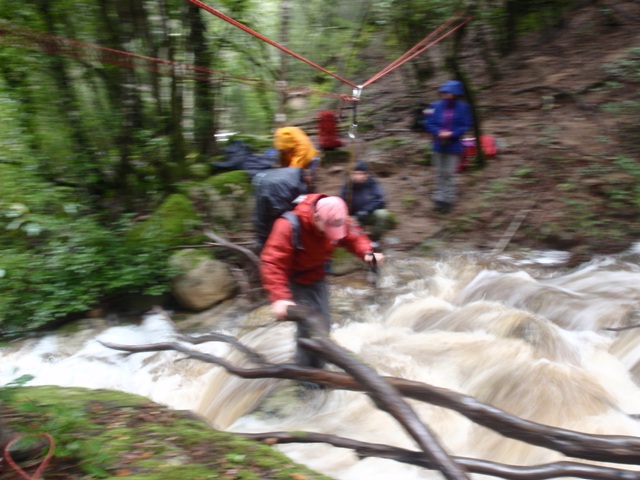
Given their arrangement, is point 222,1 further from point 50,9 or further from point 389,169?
point 389,169

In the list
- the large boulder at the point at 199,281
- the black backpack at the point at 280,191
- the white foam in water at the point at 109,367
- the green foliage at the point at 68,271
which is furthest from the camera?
the large boulder at the point at 199,281

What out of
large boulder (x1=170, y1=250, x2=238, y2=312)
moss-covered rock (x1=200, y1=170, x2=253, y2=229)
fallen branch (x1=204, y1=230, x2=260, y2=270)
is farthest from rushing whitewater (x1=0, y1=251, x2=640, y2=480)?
moss-covered rock (x1=200, y1=170, x2=253, y2=229)

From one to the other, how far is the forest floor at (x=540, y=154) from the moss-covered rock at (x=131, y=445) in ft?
Answer: 12.9

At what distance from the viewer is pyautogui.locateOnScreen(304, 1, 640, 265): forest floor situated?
7168mm

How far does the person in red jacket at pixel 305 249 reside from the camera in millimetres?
3521

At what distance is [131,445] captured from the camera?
3100mm

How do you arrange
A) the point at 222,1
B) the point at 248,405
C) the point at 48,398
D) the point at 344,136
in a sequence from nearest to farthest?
the point at 48,398, the point at 248,405, the point at 222,1, the point at 344,136

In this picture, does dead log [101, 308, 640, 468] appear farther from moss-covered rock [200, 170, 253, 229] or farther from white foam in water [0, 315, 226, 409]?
moss-covered rock [200, 170, 253, 229]

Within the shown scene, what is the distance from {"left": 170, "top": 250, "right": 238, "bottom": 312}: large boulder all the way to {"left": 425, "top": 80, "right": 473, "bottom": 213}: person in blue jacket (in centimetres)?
362

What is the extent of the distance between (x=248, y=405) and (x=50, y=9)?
18.8 feet

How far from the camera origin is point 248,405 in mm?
4672

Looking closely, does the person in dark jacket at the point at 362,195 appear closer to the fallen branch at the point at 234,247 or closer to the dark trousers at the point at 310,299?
the fallen branch at the point at 234,247

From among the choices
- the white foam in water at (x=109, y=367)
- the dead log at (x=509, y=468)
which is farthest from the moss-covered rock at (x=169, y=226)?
the dead log at (x=509, y=468)

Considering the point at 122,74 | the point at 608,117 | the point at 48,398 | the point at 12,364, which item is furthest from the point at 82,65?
the point at 608,117
